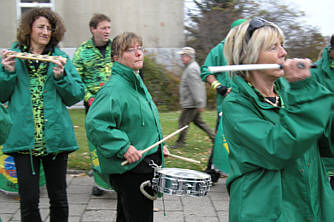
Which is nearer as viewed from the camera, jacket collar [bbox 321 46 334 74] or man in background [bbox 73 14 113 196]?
jacket collar [bbox 321 46 334 74]

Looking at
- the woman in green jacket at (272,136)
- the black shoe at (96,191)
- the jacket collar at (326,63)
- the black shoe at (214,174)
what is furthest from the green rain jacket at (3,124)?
the black shoe at (214,174)

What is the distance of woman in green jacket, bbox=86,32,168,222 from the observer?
9.36 feet

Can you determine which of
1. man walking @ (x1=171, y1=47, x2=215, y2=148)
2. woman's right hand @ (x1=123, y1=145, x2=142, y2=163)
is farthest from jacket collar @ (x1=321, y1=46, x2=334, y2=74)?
man walking @ (x1=171, y1=47, x2=215, y2=148)

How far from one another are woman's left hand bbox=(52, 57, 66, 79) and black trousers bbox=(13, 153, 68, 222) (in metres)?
0.65

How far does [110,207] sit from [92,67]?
160cm

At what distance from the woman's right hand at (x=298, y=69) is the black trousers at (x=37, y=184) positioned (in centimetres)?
220

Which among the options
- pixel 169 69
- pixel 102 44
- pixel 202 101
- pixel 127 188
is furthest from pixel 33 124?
pixel 169 69

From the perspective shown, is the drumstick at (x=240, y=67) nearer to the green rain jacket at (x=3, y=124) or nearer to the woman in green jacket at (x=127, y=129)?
the woman in green jacket at (x=127, y=129)

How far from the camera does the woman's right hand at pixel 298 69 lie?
5.84 feet

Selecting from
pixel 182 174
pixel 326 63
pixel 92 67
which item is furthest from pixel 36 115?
pixel 326 63

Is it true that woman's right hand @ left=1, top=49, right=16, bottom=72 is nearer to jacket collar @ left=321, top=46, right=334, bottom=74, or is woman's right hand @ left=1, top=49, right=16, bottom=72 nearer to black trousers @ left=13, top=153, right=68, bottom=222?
black trousers @ left=13, top=153, right=68, bottom=222

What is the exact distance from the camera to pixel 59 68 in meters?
3.29

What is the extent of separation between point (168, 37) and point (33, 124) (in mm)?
9795

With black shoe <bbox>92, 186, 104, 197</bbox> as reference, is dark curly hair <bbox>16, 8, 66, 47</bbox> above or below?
above
